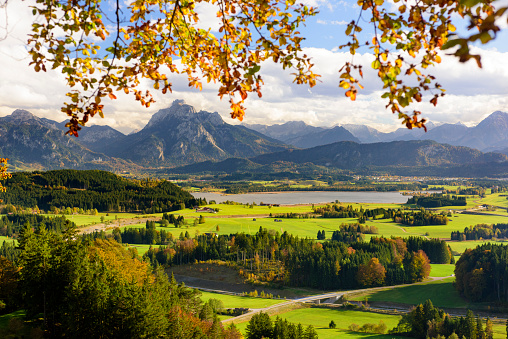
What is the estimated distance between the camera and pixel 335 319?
64.2 m

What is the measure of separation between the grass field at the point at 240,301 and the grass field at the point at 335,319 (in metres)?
5.79

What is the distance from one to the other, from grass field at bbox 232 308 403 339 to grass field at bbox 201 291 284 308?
5.79 metres

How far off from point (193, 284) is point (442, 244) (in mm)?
73370

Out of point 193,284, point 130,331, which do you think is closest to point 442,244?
point 193,284

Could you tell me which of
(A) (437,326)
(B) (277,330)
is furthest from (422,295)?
(B) (277,330)

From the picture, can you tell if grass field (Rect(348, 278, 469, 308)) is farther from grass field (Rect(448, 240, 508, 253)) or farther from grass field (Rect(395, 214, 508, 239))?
grass field (Rect(395, 214, 508, 239))

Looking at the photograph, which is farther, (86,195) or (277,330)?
(86,195)

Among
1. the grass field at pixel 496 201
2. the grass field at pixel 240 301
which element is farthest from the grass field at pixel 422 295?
the grass field at pixel 496 201

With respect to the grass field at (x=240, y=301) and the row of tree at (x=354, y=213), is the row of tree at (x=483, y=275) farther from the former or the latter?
the row of tree at (x=354, y=213)

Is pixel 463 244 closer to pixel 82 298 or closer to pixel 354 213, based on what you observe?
pixel 354 213

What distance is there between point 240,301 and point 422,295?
137 ft

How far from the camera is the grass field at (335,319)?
55947mm

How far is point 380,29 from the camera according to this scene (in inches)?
200

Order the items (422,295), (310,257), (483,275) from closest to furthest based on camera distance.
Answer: (422,295), (483,275), (310,257)
